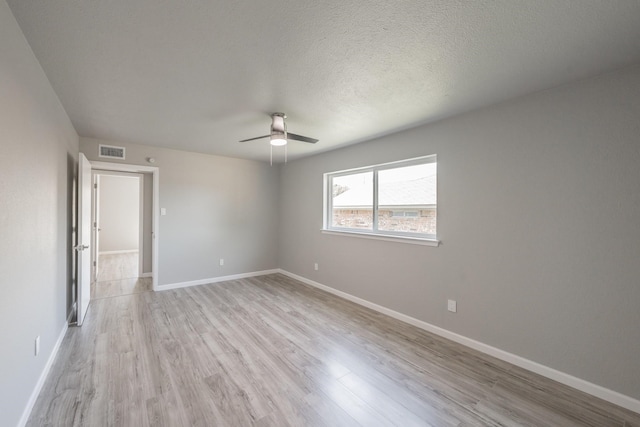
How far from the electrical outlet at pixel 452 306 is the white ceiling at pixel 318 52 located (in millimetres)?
2003

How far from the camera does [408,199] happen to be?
347 centimetres

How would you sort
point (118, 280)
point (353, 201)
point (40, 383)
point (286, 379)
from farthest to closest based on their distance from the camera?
point (118, 280) < point (353, 201) < point (286, 379) < point (40, 383)

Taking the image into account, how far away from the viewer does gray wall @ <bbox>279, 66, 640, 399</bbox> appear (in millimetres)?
1916

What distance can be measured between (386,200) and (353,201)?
0.68 meters

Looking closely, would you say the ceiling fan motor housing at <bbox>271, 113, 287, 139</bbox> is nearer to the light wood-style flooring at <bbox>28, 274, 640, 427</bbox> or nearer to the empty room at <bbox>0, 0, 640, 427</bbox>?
the empty room at <bbox>0, 0, 640, 427</bbox>

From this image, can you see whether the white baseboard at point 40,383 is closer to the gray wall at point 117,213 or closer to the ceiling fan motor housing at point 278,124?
the ceiling fan motor housing at point 278,124

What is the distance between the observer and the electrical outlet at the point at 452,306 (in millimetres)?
2848

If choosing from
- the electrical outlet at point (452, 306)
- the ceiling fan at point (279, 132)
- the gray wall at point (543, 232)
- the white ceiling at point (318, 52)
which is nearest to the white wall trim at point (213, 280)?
the white ceiling at point (318, 52)

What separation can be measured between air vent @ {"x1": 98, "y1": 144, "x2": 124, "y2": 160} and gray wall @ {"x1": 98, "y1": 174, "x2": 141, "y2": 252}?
→ 449 centimetres

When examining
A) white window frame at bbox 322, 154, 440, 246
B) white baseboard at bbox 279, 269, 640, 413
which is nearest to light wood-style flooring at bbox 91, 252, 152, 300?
white window frame at bbox 322, 154, 440, 246

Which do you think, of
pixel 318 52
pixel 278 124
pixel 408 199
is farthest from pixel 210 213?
pixel 318 52

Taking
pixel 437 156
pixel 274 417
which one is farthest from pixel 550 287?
pixel 274 417

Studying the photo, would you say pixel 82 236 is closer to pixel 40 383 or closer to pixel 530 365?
pixel 40 383

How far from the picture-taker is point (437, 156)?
3045 millimetres
